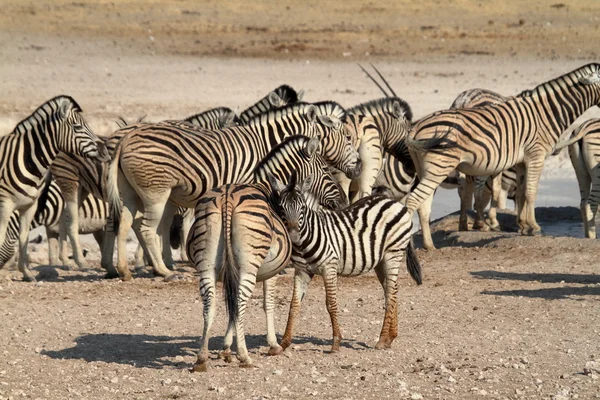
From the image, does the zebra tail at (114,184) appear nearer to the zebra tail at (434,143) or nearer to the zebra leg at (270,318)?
the zebra leg at (270,318)

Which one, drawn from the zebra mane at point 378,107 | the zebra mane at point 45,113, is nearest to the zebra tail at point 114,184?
the zebra mane at point 45,113

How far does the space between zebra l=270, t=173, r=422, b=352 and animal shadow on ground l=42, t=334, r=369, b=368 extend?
0.43 meters

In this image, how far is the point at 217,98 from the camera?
2458 cm

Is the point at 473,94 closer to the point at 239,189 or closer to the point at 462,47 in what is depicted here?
the point at 239,189

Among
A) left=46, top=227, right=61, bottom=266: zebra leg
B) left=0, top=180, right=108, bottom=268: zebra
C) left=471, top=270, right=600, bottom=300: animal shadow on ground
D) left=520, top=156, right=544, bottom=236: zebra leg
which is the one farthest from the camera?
left=46, top=227, right=61, bottom=266: zebra leg

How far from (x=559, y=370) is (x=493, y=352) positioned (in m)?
0.62

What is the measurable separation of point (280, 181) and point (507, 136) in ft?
17.0

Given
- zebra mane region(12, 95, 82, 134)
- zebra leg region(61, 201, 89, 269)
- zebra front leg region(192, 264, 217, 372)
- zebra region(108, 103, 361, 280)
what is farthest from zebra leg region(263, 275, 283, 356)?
zebra leg region(61, 201, 89, 269)

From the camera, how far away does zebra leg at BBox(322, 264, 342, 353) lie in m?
8.02

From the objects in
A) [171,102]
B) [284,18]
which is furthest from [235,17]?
[171,102]

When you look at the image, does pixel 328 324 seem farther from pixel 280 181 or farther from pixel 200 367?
pixel 200 367

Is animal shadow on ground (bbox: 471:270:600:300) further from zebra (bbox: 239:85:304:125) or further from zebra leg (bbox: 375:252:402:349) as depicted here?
zebra (bbox: 239:85:304:125)

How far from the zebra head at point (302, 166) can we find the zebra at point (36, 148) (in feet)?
8.53

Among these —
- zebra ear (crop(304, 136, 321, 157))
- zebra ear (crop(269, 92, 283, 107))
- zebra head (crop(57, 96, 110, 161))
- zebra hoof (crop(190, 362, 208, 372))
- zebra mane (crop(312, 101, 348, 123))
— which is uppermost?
zebra ear (crop(269, 92, 283, 107))
